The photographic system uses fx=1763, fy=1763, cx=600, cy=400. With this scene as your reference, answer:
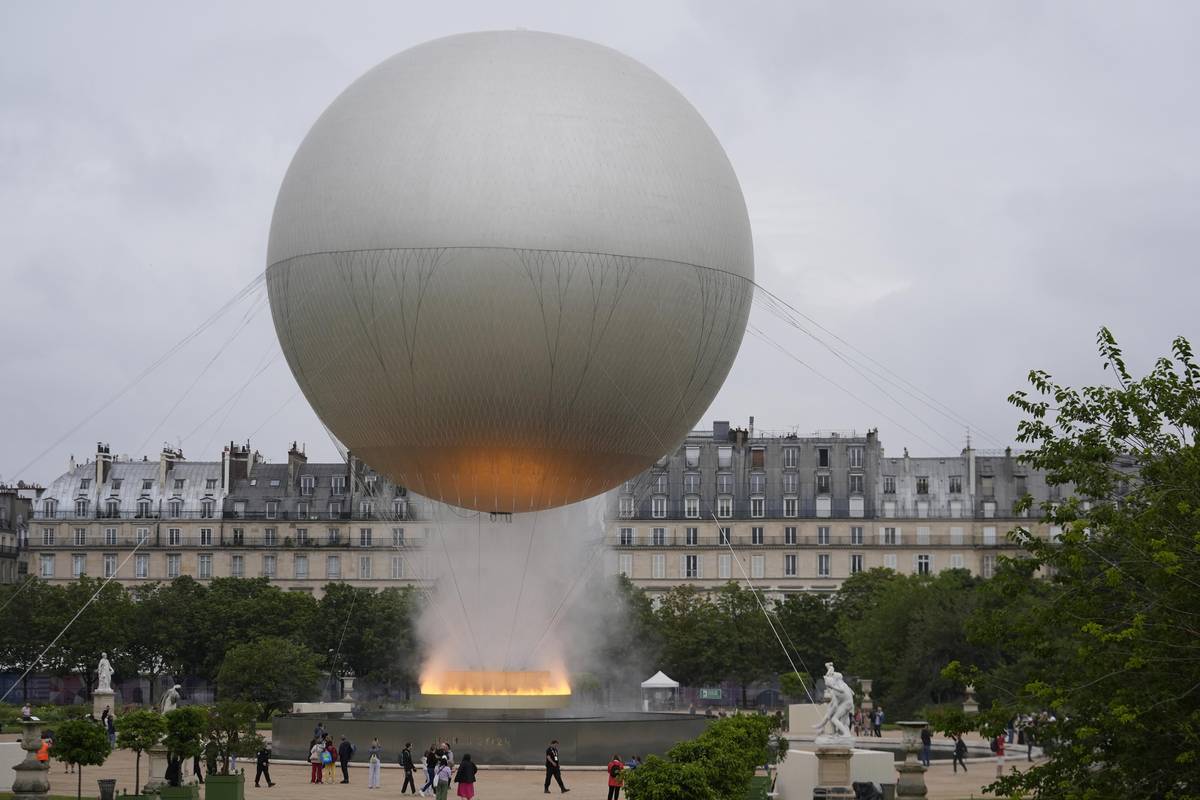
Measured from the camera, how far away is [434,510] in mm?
51500

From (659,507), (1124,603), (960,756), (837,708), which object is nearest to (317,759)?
(837,708)

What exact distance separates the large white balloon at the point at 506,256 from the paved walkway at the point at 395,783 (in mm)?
7651

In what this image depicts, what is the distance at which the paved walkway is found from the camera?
39.2 m

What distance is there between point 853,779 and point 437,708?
509 inches

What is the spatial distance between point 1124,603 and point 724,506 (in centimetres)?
9943

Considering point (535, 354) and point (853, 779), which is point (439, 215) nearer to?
point (535, 354)

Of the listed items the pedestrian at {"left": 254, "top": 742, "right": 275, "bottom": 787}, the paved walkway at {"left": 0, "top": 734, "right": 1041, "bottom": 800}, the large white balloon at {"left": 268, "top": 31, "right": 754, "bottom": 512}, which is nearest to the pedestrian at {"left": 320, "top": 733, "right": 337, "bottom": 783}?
the paved walkway at {"left": 0, "top": 734, "right": 1041, "bottom": 800}

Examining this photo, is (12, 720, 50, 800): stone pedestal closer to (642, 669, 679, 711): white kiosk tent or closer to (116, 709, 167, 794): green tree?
(116, 709, 167, 794): green tree

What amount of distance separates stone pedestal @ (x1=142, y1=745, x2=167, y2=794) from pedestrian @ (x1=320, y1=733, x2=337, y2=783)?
382 centimetres

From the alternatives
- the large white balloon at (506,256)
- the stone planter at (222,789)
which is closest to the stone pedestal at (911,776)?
the large white balloon at (506,256)

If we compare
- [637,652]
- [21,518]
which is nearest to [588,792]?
[637,652]

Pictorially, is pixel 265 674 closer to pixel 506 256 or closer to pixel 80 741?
pixel 80 741

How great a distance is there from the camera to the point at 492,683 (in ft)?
156

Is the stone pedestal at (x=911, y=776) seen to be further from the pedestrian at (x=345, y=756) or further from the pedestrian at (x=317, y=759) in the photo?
the pedestrian at (x=317, y=759)
